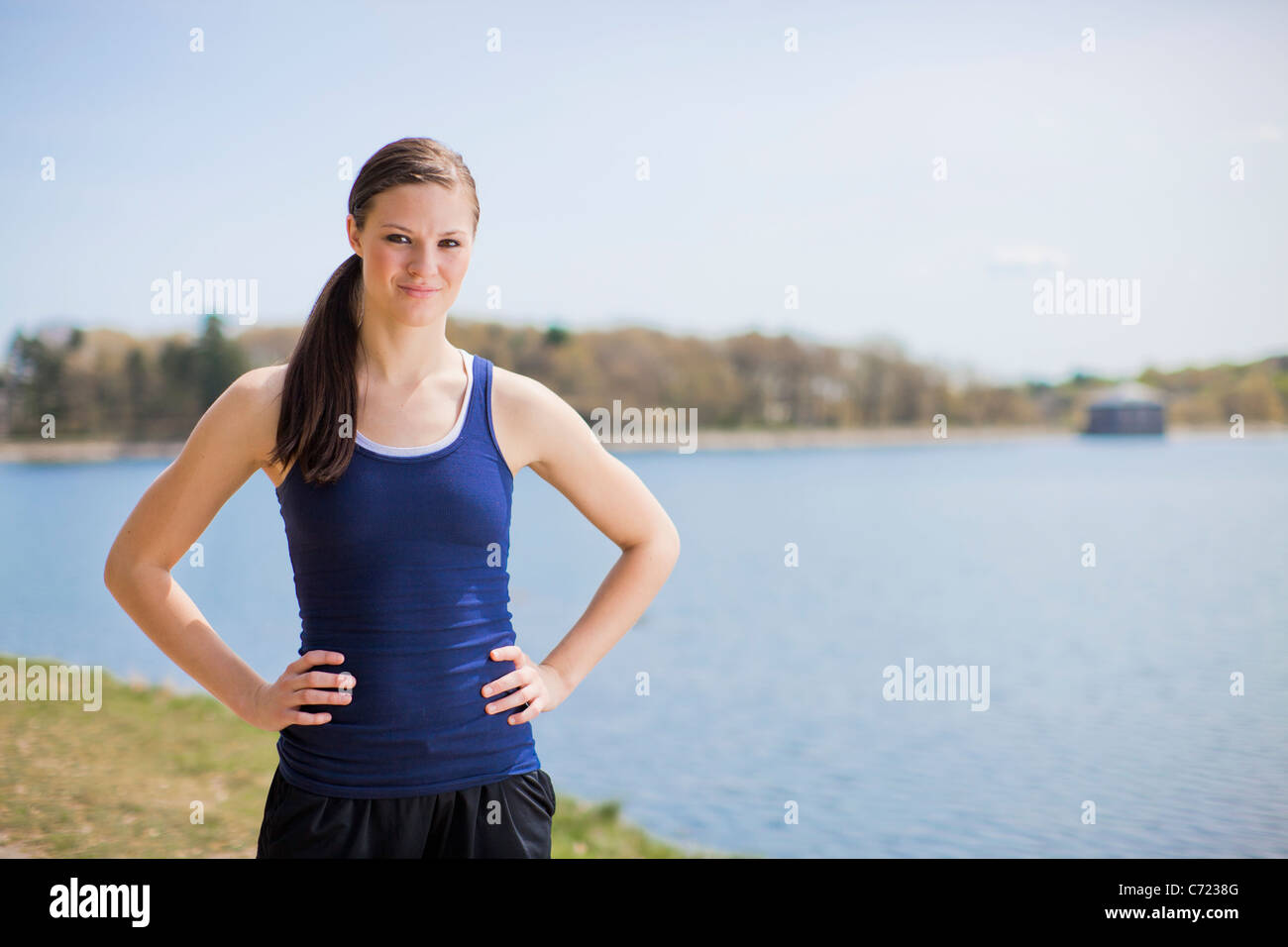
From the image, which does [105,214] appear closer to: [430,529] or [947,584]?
[947,584]

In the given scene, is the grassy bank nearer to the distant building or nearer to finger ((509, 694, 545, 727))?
finger ((509, 694, 545, 727))

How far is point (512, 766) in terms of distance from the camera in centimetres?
159

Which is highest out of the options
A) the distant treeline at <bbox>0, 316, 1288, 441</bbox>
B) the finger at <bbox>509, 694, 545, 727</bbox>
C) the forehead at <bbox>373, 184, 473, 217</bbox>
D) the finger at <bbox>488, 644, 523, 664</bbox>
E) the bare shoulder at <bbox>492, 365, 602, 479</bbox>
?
the distant treeline at <bbox>0, 316, 1288, 441</bbox>

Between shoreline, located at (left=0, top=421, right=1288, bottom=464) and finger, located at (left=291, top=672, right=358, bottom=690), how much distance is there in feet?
161

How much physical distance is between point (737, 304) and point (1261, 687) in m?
59.2

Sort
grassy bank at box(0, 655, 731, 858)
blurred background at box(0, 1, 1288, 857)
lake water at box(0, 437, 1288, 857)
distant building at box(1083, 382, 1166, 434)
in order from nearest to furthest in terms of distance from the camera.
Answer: grassy bank at box(0, 655, 731, 858) < lake water at box(0, 437, 1288, 857) < blurred background at box(0, 1, 1288, 857) < distant building at box(1083, 382, 1166, 434)

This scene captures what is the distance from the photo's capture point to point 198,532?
5.43ft

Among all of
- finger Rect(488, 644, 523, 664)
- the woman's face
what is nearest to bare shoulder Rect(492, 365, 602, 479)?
the woman's face

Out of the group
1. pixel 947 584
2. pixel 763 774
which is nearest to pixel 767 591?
pixel 947 584

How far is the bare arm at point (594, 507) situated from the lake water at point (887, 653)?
8.69m

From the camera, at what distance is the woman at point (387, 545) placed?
1.52 meters

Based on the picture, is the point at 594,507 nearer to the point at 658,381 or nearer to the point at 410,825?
the point at 410,825

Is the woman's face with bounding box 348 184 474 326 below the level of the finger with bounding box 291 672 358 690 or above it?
above

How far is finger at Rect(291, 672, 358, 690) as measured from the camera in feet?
5.00
